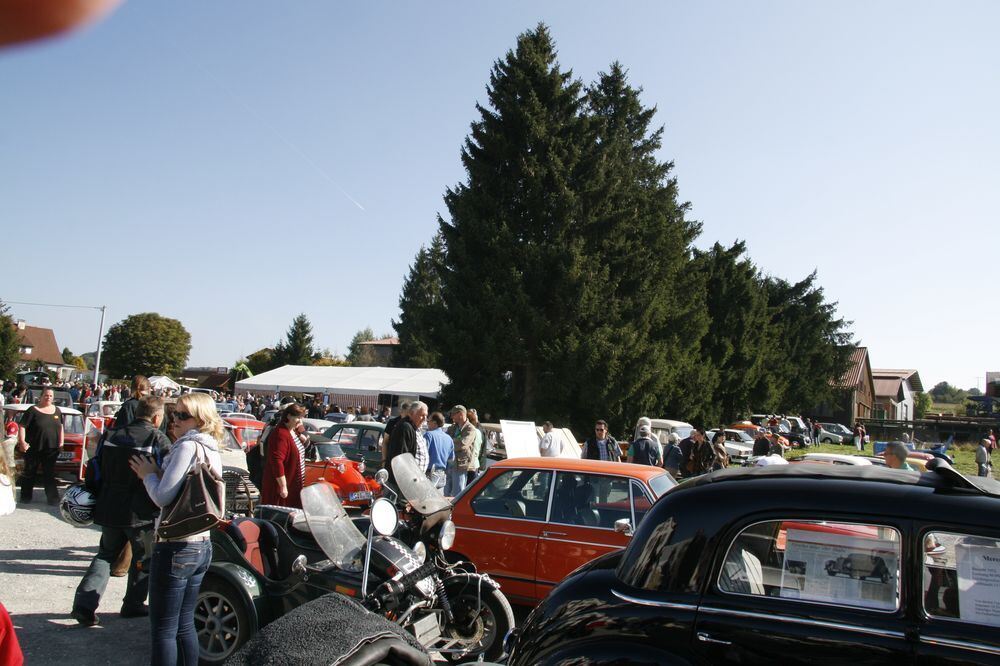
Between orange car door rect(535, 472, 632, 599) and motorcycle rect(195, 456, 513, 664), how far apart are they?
1231 millimetres

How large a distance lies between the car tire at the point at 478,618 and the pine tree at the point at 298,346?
76.8m

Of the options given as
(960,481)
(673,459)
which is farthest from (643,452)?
(960,481)

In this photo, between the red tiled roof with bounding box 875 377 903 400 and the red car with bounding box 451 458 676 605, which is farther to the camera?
the red tiled roof with bounding box 875 377 903 400

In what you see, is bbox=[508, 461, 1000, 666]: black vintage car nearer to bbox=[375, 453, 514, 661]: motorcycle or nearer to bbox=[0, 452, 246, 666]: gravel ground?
bbox=[375, 453, 514, 661]: motorcycle

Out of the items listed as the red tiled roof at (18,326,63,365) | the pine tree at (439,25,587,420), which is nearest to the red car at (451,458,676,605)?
the pine tree at (439,25,587,420)

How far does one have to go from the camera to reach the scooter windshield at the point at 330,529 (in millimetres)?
5520

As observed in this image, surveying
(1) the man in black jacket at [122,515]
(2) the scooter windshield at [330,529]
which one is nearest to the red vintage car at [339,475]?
(1) the man in black jacket at [122,515]

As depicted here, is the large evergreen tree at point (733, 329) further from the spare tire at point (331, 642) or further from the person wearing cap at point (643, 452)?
the spare tire at point (331, 642)

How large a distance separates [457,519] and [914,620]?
15.3 feet

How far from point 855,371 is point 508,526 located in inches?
3425

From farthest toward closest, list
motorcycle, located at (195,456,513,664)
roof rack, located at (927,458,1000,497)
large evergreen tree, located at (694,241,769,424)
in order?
large evergreen tree, located at (694,241,769,424)
motorcycle, located at (195,456,513,664)
roof rack, located at (927,458,1000,497)

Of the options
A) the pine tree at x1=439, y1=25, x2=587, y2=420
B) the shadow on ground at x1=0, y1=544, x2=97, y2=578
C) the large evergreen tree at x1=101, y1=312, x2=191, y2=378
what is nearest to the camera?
the shadow on ground at x1=0, y1=544, x2=97, y2=578

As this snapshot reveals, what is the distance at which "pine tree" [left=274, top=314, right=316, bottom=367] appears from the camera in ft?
265

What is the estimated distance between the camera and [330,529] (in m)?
5.54
